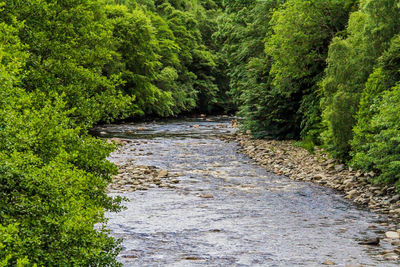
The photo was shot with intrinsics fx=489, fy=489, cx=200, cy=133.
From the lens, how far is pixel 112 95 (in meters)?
14.3

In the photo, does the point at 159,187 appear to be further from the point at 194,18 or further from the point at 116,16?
the point at 194,18

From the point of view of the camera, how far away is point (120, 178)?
18594 millimetres

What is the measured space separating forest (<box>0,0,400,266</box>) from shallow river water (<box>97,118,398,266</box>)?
4.18 feet

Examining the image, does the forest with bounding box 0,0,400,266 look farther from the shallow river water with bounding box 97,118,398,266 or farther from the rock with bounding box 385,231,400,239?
the rock with bounding box 385,231,400,239

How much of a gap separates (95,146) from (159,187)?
6809mm

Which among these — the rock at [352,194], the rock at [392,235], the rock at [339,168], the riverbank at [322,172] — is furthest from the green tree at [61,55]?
the rock at [339,168]

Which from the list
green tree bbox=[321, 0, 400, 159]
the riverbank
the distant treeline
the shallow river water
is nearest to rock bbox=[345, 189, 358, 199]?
the riverbank

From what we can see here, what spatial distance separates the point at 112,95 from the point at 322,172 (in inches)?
359

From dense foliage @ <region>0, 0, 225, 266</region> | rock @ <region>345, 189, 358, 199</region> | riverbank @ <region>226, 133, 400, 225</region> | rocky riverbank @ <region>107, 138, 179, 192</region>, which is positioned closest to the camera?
dense foliage @ <region>0, 0, 225, 266</region>

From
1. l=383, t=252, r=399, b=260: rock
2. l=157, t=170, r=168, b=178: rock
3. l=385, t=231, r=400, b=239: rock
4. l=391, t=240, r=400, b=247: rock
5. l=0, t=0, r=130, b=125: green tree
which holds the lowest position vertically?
l=157, t=170, r=168, b=178: rock

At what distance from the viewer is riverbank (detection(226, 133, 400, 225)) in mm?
14437

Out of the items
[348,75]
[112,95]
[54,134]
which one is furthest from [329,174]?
[54,134]

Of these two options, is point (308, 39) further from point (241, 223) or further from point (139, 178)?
point (241, 223)

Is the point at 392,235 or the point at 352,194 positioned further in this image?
the point at 352,194
